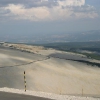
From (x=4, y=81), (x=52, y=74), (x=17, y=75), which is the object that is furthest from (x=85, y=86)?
(x=4, y=81)

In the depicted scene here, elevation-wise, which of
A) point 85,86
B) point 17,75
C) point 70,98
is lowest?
point 85,86

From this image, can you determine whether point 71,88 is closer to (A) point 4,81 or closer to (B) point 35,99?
(A) point 4,81

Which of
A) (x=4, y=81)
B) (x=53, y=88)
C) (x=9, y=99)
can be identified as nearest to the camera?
(x=9, y=99)

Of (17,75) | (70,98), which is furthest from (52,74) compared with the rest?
(70,98)

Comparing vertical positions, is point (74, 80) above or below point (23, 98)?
below

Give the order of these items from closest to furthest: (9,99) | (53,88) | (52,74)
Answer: (9,99) < (53,88) < (52,74)

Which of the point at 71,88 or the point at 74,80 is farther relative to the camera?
the point at 74,80

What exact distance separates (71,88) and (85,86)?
4872mm

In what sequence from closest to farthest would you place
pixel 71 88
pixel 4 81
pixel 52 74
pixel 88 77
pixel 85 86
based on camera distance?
1. pixel 4 81
2. pixel 71 88
3. pixel 85 86
4. pixel 52 74
5. pixel 88 77

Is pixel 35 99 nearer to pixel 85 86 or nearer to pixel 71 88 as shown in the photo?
pixel 71 88

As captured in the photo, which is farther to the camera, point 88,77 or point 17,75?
point 88,77

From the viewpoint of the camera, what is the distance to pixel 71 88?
44062 mm

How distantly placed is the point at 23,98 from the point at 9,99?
89 cm

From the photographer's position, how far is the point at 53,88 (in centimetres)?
4097
